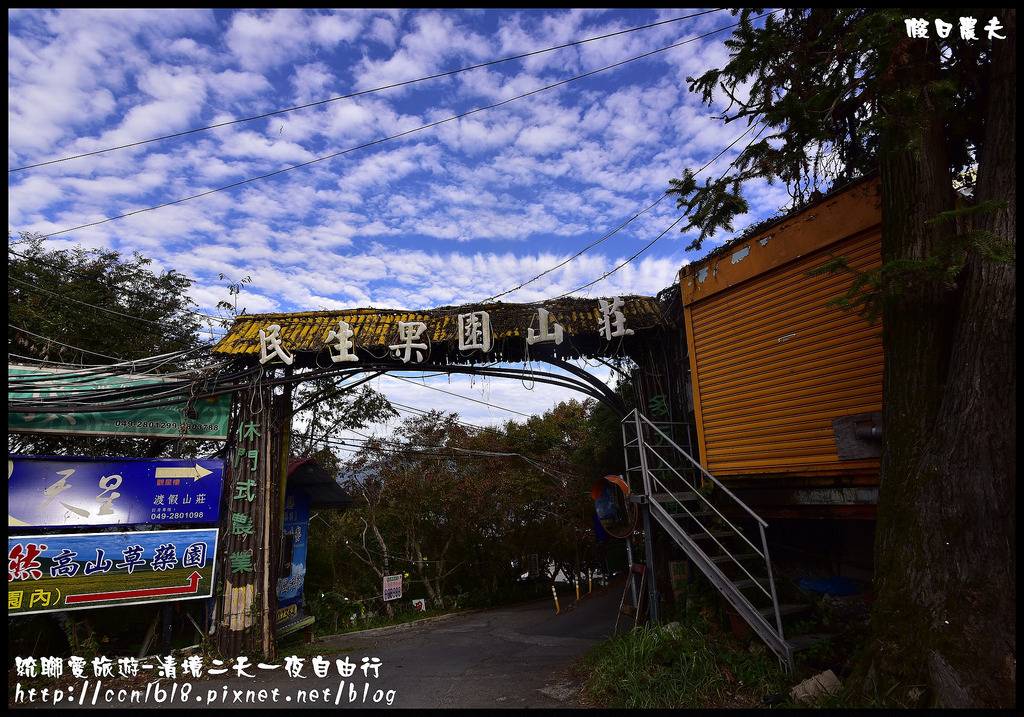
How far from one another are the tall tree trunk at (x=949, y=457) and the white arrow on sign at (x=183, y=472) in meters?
8.98

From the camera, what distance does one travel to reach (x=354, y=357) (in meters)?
8.95

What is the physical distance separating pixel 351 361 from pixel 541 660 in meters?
5.80

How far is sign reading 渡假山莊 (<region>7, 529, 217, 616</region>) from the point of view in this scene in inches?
280

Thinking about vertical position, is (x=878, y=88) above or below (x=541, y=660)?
above

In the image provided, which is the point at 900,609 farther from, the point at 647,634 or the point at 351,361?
the point at 351,361

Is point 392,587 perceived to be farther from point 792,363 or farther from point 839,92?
point 839,92

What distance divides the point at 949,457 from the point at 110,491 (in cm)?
1010

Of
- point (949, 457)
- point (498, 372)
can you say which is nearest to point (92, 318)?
point (498, 372)

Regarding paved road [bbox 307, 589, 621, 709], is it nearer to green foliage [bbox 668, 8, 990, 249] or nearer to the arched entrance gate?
the arched entrance gate

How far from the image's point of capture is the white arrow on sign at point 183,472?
8180 mm

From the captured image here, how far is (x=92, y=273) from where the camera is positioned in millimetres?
12094

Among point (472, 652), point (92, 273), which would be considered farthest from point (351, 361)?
point (92, 273)

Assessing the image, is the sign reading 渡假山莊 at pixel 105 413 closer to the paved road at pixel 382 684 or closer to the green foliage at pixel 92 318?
the green foliage at pixel 92 318

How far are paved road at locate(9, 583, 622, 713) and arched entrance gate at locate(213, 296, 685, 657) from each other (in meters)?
1.22
